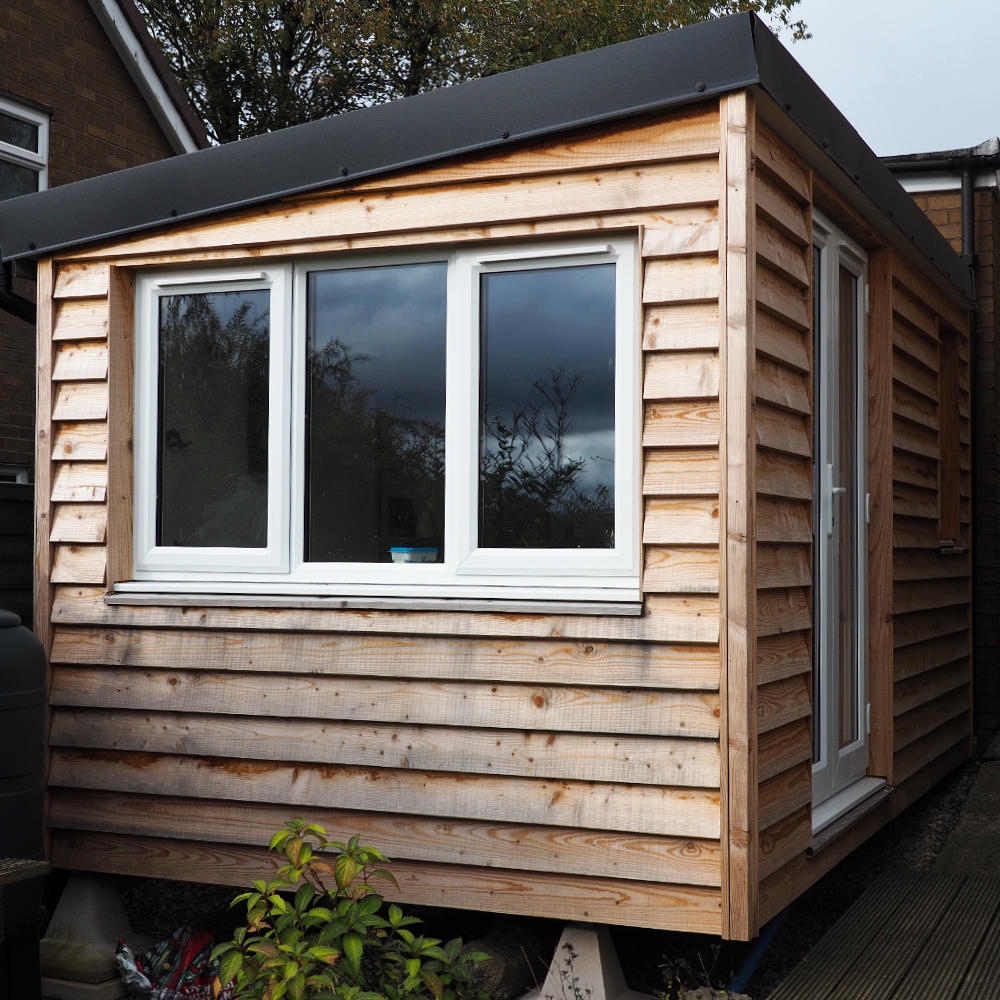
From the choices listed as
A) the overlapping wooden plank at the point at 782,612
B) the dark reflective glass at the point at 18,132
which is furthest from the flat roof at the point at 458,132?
the dark reflective glass at the point at 18,132

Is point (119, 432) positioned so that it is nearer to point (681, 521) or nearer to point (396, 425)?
point (396, 425)

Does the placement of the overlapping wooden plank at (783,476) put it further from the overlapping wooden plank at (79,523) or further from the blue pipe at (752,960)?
the overlapping wooden plank at (79,523)

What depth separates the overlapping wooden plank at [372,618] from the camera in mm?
3646

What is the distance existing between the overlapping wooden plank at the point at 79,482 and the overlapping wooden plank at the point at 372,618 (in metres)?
0.35

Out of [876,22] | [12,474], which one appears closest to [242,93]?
[12,474]

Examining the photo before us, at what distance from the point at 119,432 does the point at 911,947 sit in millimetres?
3266

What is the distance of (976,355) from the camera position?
287 inches

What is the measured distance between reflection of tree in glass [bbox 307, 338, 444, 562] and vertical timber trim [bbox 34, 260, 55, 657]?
1.10 m

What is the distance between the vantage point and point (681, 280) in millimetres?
3670

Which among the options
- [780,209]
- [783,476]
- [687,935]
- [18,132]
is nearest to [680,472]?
[783,476]

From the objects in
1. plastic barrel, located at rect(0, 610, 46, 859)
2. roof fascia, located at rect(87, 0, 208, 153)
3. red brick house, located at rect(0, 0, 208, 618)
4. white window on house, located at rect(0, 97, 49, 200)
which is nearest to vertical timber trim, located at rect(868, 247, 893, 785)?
plastic barrel, located at rect(0, 610, 46, 859)

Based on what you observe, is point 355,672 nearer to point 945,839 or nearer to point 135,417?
point 135,417

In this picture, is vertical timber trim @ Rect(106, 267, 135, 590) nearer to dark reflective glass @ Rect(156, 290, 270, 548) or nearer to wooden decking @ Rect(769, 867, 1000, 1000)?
dark reflective glass @ Rect(156, 290, 270, 548)

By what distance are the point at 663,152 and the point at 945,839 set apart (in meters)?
3.44
